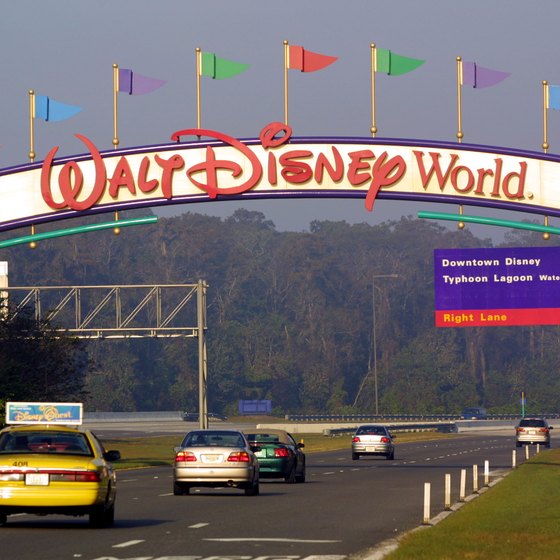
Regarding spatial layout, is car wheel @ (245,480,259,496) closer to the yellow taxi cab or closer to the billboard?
the yellow taxi cab

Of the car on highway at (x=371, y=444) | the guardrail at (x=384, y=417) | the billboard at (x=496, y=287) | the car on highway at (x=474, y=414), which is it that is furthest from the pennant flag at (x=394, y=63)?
the car on highway at (x=474, y=414)

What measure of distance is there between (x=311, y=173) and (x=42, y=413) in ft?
60.8

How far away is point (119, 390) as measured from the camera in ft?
469

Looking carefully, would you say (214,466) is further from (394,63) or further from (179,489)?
(394,63)

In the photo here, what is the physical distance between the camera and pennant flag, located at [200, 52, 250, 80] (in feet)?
113

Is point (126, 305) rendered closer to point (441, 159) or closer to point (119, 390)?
point (119, 390)

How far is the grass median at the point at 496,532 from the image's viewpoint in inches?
673

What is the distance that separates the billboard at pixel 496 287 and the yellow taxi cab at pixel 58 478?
92.8ft

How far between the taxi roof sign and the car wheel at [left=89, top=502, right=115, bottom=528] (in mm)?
23353

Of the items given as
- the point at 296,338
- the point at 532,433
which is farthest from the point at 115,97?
the point at 296,338

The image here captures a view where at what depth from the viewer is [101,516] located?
21156 mm

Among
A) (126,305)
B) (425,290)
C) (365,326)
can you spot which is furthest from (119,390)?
(425,290)

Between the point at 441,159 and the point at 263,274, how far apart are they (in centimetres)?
14176

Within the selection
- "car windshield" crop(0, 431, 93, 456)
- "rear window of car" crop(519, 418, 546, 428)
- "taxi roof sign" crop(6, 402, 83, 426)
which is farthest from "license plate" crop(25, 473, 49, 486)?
"rear window of car" crop(519, 418, 546, 428)
